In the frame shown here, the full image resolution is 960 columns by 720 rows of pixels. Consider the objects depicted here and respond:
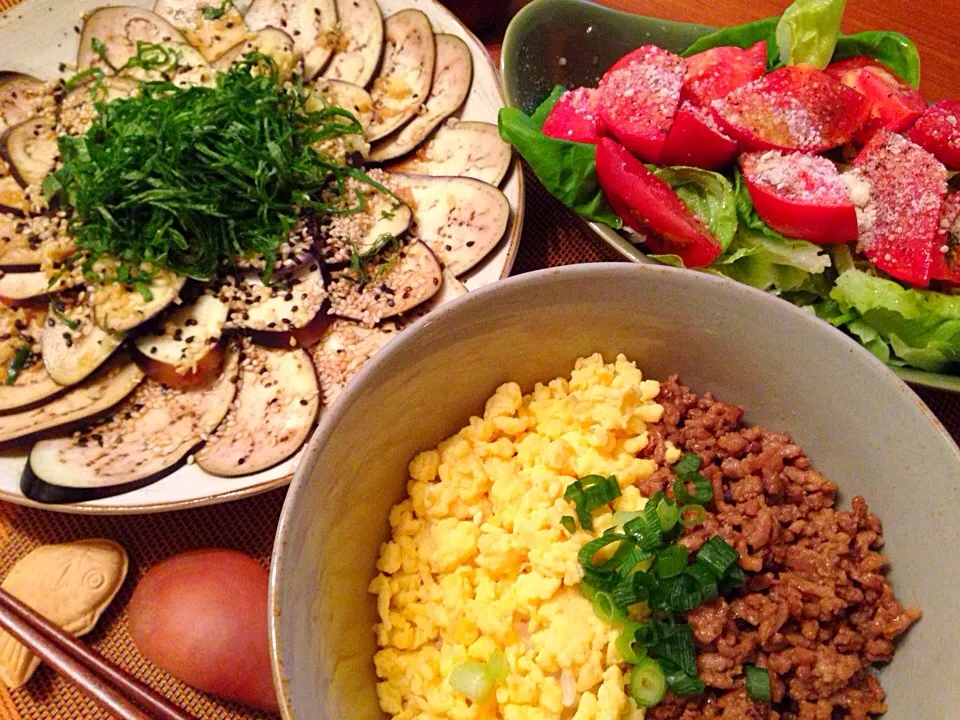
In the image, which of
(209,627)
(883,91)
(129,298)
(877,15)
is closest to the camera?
(209,627)

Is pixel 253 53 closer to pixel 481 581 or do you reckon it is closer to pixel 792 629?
pixel 481 581

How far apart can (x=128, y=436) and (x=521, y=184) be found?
128 cm

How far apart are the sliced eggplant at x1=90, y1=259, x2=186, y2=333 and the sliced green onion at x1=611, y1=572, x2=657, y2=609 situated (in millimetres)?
1394

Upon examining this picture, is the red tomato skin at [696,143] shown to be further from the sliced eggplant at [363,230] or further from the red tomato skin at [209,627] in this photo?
the red tomato skin at [209,627]

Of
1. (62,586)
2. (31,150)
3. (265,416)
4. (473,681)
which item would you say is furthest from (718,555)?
(31,150)

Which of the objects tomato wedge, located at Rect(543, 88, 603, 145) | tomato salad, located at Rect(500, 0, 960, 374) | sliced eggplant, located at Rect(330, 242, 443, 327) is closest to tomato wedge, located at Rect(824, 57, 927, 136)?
tomato salad, located at Rect(500, 0, 960, 374)

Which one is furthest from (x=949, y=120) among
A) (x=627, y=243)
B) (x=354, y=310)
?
(x=354, y=310)

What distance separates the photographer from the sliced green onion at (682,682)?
1248mm

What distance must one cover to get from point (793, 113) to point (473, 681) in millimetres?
1786

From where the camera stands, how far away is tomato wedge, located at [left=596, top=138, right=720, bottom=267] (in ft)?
6.54

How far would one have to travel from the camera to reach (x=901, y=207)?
2012mm

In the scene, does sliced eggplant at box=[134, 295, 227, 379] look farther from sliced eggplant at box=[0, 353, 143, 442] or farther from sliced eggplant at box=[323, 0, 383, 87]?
sliced eggplant at box=[323, 0, 383, 87]

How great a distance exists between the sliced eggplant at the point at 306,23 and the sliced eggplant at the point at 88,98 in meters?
0.46

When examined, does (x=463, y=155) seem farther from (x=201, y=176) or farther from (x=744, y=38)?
(x=744, y=38)
